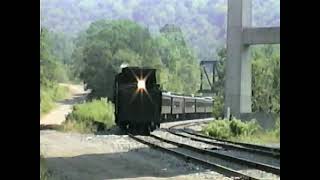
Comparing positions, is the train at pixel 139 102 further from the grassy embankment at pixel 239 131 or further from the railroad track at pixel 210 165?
the railroad track at pixel 210 165

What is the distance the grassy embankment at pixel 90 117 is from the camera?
7.47m

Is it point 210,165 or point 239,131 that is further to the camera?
point 239,131

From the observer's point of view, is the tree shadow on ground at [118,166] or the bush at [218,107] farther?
the bush at [218,107]

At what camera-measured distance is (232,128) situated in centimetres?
995

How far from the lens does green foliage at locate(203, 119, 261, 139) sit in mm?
9445

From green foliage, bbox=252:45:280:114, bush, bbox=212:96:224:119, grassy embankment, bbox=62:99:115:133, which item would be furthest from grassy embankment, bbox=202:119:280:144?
grassy embankment, bbox=62:99:115:133

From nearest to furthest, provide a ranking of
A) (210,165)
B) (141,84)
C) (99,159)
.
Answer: (210,165) → (99,159) → (141,84)

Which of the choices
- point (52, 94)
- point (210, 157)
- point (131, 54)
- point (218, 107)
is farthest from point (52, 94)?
point (218, 107)

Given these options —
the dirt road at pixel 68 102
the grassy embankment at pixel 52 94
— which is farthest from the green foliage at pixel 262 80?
the grassy embankment at pixel 52 94

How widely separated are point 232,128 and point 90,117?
313cm

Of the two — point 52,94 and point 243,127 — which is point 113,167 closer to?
point 52,94

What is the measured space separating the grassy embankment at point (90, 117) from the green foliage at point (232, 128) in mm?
2356
